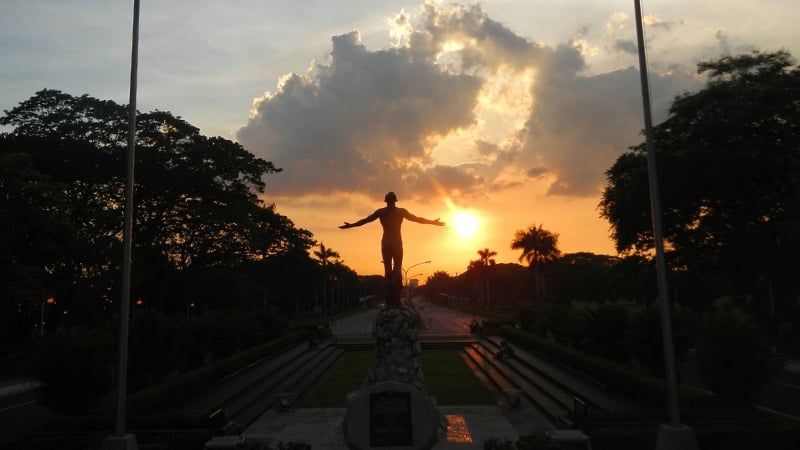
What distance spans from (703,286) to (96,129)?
5261 cm

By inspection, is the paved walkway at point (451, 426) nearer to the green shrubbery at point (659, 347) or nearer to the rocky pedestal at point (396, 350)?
the rocky pedestal at point (396, 350)

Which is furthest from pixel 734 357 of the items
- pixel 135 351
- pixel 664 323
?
pixel 135 351

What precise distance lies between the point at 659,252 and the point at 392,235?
20.7 ft

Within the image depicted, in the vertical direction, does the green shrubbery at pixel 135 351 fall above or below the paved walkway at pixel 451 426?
above

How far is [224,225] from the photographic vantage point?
39.3 m

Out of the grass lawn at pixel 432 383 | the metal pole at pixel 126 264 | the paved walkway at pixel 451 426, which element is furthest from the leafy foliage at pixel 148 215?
the metal pole at pixel 126 264

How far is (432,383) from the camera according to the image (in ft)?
88.4

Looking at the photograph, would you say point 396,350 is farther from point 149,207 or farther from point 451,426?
point 149,207

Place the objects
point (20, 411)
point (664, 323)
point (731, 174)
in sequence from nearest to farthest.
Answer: point (664, 323) → point (20, 411) → point (731, 174)

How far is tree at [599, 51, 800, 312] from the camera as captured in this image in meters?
31.8

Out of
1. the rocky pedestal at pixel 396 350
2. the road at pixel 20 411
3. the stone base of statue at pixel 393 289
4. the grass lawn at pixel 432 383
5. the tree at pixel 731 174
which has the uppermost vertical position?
the tree at pixel 731 174

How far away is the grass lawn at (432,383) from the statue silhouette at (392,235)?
28.7 ft

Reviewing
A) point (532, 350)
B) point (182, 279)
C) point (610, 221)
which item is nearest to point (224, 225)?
point (182, 279)

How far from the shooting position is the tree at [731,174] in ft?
104
